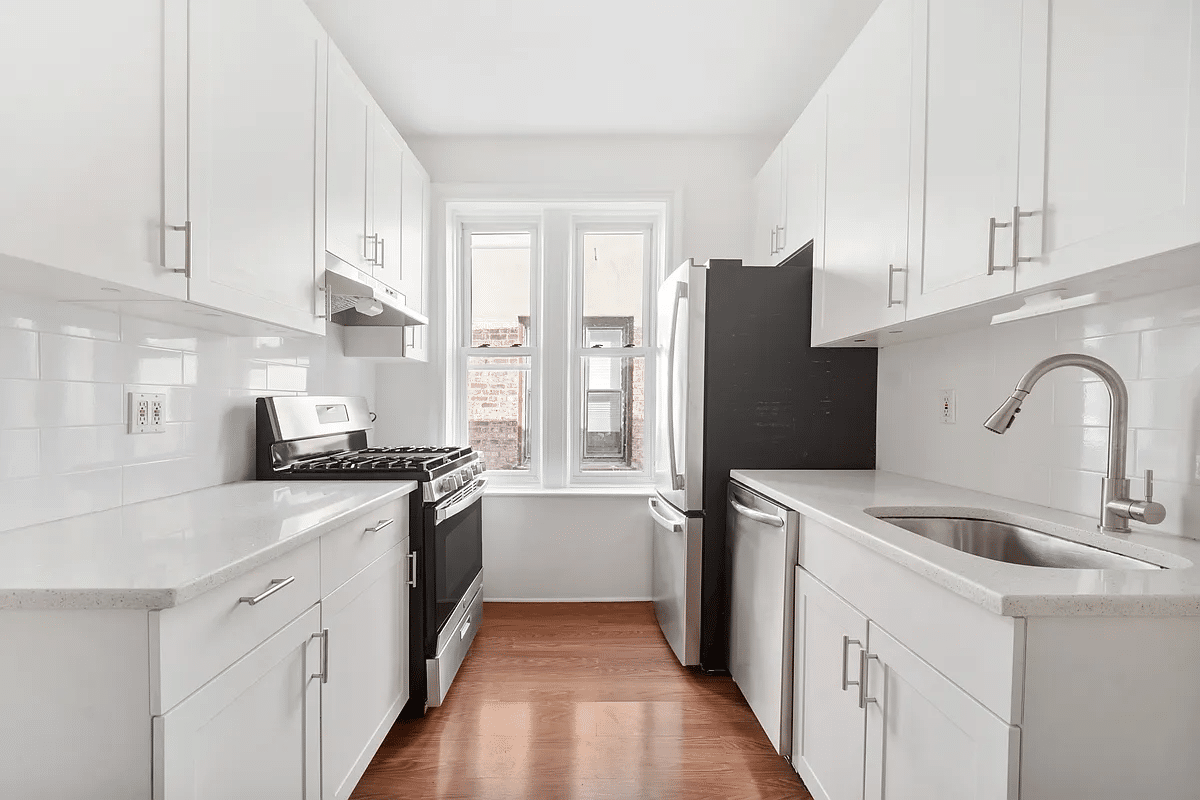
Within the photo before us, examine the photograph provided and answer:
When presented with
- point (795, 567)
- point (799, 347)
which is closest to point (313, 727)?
point (795, 567)

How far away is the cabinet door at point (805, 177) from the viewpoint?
2408 mm

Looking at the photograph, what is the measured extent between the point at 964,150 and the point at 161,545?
6.14 ft

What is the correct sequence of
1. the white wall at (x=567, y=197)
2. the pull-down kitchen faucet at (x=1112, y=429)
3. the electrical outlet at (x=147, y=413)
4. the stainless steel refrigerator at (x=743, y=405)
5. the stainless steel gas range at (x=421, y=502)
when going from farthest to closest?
the white wall at (x=567, y=197) → the stainless steel refrigerator at (x=743, y=405) → the stainless steel gas range at (x=421, y=502) → the electrical outlet at (x=147, y=413) → the pull-down kitchen faucet at (x=1112, y=429)

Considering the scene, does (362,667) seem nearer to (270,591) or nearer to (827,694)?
(270,591)

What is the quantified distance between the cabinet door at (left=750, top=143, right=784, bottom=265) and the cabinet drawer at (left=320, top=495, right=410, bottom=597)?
2007mm

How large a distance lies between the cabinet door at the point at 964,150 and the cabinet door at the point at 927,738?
2.63 ft

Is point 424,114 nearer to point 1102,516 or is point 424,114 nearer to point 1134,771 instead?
point 1102,516

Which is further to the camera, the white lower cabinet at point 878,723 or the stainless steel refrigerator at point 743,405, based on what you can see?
the stainless steel refrigerator at point 743,405

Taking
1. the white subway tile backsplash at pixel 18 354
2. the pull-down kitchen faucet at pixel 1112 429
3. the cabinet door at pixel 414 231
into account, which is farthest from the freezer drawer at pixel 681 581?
the white subway tile backsplash at pixel 18 354

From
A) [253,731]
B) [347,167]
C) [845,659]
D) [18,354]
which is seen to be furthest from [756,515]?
[18,354]

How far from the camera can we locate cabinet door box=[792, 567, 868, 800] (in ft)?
4.78

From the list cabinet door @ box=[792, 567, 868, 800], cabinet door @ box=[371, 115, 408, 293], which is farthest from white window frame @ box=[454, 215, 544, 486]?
cabinet door @ box=[792, 567, 868, 800]

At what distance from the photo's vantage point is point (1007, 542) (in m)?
1.60

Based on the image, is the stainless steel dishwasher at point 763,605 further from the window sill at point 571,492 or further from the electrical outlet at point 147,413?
the electrical outlet at point 147,413
